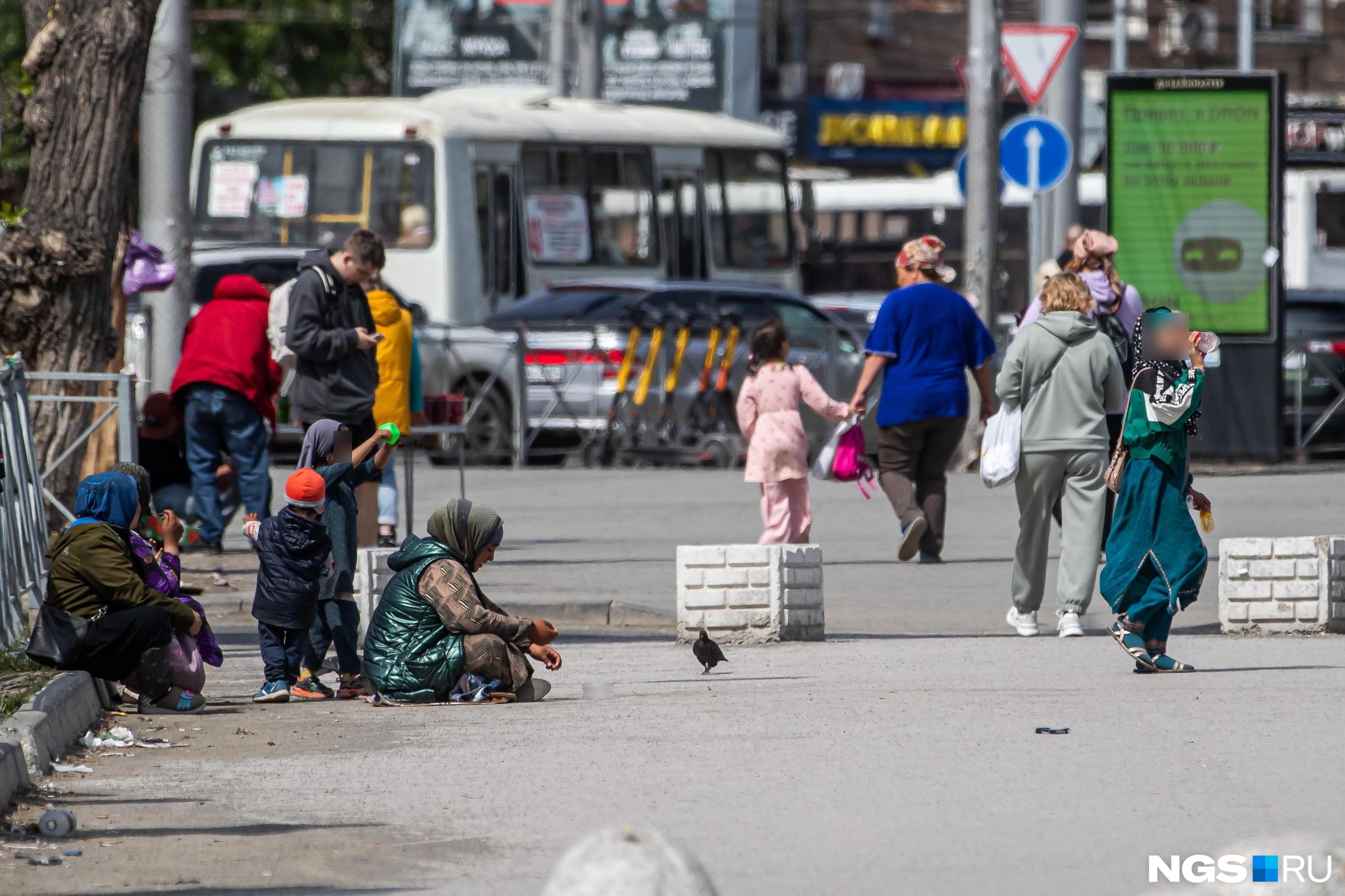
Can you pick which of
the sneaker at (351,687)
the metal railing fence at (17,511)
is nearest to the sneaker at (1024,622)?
the sneaker at (351,687)

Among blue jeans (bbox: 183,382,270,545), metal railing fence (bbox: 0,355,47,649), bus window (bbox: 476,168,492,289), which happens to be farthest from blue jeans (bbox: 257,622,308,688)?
bus window (bbox: 476,168,492,289)

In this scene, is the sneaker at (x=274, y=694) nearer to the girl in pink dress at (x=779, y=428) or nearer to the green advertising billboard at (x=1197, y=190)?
the girl in pink dress at (x=779, y=428)

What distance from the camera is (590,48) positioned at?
29.4 metres

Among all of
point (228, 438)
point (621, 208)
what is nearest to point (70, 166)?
point (228, 438)

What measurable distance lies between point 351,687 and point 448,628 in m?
0.64

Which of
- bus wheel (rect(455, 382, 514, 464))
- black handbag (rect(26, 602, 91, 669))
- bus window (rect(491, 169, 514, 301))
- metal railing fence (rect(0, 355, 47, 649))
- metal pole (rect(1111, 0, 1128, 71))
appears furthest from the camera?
metal pole (rect(1111, 0, 1128, 71))

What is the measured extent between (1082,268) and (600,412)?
387 inches

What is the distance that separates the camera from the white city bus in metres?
23.5

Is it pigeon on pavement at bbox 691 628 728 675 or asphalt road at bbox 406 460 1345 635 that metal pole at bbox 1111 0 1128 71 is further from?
pigeon on pavement at bbox 691 628 728 675

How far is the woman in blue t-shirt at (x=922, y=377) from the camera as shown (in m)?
12.3

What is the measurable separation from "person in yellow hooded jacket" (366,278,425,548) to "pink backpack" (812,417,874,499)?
2.17 metres

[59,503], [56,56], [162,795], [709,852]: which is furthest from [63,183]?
[709,852]

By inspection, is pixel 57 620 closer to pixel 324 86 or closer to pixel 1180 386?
pixel 1180 386

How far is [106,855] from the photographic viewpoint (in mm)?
5719
